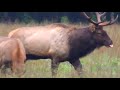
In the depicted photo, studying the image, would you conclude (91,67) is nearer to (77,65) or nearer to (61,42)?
(77,65)

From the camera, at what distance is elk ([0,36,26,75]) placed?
1135cm

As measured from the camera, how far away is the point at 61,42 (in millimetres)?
12477

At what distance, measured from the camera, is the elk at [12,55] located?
11.4 meters

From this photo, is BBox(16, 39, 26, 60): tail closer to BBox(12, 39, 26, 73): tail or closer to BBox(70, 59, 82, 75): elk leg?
BBox(12, 39, 26, 73): tail

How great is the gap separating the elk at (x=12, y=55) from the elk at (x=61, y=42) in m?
0.78

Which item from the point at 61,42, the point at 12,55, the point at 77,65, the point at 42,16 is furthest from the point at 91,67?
the point at 42,16

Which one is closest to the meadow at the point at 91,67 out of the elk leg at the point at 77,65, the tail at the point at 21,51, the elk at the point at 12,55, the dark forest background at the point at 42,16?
the elk leg at the point at 77,65

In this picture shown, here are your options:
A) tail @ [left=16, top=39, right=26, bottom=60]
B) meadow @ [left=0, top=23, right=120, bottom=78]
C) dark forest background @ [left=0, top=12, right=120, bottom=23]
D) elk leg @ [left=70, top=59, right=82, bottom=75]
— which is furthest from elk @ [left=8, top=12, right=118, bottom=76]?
dark forest background @ [left=0, top=12, right=120, bottom=23]

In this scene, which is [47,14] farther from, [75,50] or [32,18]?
[75,50]

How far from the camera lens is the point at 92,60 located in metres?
14.1

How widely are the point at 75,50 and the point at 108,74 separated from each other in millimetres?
1452

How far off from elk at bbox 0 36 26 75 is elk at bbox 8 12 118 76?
0.78 metres

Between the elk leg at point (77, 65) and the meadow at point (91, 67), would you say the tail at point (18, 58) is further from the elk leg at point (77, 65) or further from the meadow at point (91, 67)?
the elk leg at point (77, 65)

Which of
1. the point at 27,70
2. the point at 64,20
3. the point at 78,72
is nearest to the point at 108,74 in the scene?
the point at 78,72
